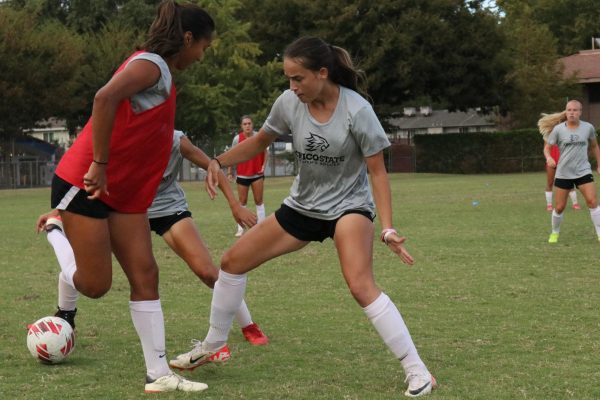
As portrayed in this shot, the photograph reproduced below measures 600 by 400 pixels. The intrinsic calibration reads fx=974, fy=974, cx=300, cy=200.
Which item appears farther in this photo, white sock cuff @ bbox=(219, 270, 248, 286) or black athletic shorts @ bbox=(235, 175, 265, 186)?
black athletic shorts @ bbox=(235, 175, 265, 186)

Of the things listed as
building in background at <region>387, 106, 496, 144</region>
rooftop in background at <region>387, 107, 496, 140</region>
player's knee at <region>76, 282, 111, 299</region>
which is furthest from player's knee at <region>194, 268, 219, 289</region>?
rooftop in background at <region>387, 107, 496, 140</region>

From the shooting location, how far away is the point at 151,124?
5375mm

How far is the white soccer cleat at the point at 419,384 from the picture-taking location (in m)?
5.39

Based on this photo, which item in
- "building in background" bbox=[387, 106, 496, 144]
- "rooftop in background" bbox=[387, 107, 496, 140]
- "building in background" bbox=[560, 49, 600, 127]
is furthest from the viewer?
"rooftop in background" bbox=[387, 107, 496, 140]

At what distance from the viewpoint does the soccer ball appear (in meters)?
6.29

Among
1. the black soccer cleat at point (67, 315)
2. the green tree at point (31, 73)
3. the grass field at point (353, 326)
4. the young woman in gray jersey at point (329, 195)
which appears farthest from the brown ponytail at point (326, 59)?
the green tree at point (31, 73)

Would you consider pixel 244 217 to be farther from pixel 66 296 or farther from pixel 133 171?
pixel 66 296

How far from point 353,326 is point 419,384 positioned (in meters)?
2.33

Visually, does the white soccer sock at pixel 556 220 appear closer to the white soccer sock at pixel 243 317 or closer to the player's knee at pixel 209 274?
the white soccer sock at pixel 243 317

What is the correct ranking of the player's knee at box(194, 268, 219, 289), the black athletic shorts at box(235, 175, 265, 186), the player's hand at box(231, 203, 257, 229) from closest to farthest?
the player's hand at box(231, 203, 257, 229), the player's knee at box(194, 268, 219, 289), the black athletic shorts at box(235, 175, 265, 186)

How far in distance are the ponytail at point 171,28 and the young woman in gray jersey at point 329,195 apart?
0.58 metres

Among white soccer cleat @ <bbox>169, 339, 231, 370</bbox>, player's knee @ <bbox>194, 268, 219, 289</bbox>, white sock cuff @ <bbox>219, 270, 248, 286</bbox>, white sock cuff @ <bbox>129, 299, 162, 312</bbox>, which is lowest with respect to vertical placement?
white soccer cleat @ <bbox>169, 339, 231, 370</bbox>

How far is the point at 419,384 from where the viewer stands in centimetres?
541

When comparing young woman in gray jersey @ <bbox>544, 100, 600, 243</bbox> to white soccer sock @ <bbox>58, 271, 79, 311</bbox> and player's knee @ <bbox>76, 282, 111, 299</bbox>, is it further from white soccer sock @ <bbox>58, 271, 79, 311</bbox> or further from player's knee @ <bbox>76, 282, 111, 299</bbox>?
player's knee @ <bbox>76, 282, 111, 299</bbox>
